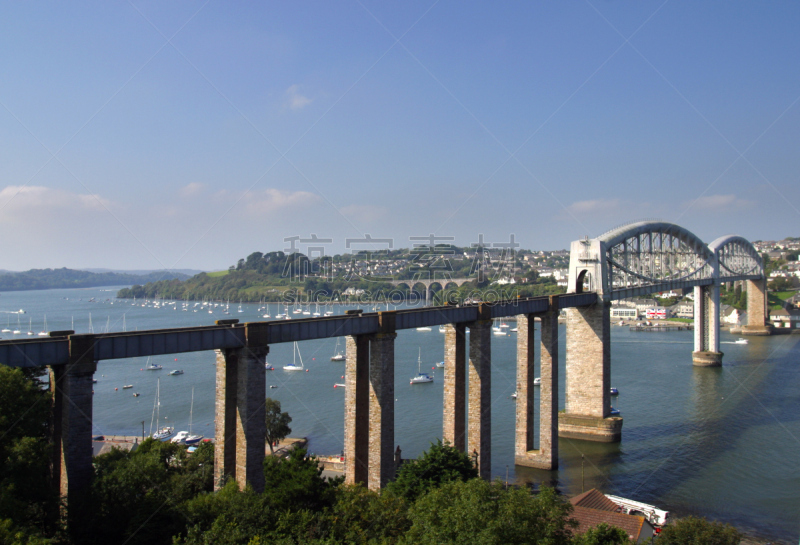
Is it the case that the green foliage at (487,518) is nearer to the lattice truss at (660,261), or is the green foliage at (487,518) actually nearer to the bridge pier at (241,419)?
the bridge pier at (241,419)

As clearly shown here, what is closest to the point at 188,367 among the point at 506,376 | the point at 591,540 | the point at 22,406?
the point at 506,376

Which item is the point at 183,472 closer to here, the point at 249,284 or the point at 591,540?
the point at 591,540

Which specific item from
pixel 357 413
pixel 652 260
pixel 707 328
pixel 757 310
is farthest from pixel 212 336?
pixel 757 310

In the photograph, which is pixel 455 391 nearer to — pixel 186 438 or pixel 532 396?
pixel 532 396

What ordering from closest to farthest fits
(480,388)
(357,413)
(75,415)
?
1. (75,415)
2. (357,413)
3. (480,388)

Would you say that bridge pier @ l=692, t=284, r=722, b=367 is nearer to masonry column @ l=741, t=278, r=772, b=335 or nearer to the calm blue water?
the calm blue water

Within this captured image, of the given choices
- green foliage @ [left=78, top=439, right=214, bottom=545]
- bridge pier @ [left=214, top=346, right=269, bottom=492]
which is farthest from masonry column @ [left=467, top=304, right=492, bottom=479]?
green foliage @ [left=78, top=439, right=214, bottom=545]
